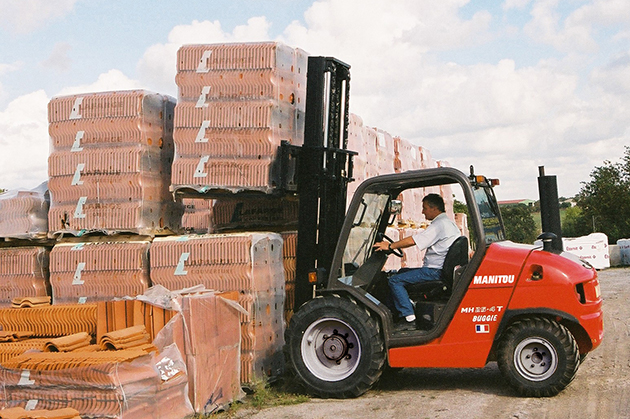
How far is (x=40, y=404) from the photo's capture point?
6.11 m

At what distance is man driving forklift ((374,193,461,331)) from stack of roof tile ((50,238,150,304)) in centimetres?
253

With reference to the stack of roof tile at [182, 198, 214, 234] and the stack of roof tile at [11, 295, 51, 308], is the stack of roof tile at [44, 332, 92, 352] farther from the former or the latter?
the stack of roof tile at [182, 198, 214, 234]

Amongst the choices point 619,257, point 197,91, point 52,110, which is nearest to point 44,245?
point 52,110

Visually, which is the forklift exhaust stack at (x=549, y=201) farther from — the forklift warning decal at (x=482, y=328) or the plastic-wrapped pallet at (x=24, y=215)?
the plastic-wrapped pallet at (x=24, y=215)

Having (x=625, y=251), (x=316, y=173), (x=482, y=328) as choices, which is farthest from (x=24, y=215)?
(x=625, y=251)

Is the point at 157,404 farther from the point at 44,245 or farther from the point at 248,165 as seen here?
the point at 44,245

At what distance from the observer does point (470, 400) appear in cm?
700

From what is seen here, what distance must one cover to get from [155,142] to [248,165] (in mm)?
1243

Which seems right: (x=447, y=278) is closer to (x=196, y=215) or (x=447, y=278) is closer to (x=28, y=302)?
(x=196, y=215)

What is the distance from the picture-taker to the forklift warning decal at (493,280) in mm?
7047

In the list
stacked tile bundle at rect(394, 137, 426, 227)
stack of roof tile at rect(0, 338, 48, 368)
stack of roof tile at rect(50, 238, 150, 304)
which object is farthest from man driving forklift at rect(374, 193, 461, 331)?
stacked tile bundle at rect(394, 137, 426, 227)

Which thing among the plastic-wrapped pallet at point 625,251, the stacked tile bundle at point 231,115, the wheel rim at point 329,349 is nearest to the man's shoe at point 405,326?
the wheel rim at point 329,349

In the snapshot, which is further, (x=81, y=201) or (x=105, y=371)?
(x=81, y=201)

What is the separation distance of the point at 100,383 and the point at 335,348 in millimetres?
2469
